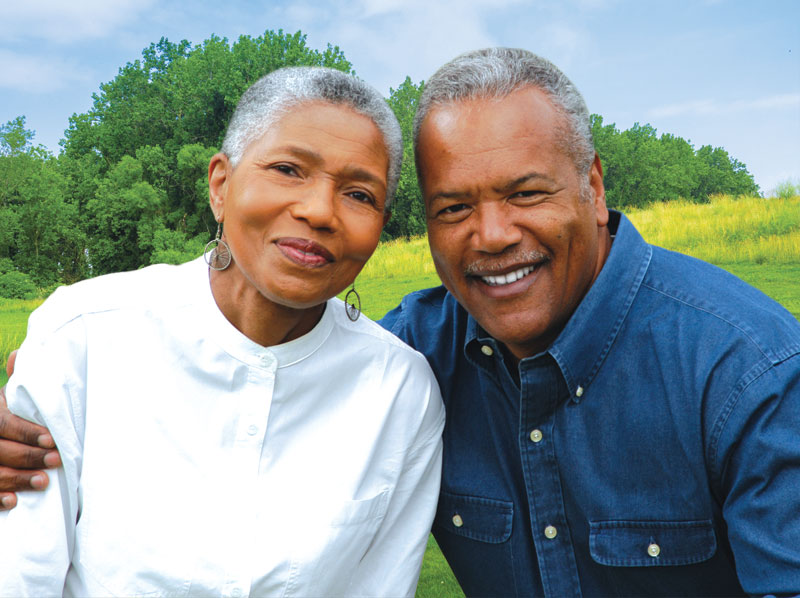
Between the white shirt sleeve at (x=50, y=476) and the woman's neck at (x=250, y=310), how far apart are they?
44 centimetres

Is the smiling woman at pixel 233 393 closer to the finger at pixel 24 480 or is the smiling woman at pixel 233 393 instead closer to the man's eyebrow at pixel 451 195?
the finger at pixel 24 480

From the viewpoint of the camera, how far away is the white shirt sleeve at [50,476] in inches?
78.5

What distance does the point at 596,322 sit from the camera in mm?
2342

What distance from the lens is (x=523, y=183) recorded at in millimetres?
2205

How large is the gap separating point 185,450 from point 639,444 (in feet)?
4.70

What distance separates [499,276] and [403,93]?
30632 millimetres

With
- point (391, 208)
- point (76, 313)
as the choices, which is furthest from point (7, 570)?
point (391, 208)

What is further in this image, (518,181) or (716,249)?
(716,249)

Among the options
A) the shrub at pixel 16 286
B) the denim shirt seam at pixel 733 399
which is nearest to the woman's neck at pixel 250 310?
the denim shirt seam at pixel 733 399

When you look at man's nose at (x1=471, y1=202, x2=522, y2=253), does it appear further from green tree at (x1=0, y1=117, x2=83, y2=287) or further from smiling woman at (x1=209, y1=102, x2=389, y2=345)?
green tree at (x1=0, y1=117, x2=83, y2=287)

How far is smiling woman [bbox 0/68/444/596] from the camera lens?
80.7 inches

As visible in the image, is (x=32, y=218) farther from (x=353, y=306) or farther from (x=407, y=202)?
(x=353, y=306)

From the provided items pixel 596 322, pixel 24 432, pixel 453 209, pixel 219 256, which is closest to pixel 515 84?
pixel 453 209

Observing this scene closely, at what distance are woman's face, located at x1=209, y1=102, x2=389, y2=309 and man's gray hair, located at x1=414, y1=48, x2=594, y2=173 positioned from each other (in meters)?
0.36
